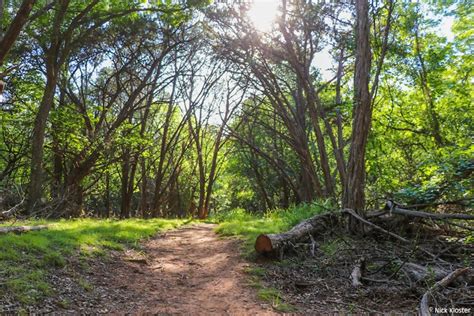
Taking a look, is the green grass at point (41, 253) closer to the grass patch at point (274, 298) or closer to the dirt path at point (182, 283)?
the dirt path at point (182, 283)

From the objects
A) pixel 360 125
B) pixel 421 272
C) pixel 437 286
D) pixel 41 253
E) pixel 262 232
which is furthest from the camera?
pixel 262 232

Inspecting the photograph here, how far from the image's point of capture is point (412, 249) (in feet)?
16.5

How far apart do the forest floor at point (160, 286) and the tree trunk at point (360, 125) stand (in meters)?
2.52

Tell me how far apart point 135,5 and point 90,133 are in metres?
4.68

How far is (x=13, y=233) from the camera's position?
552cm

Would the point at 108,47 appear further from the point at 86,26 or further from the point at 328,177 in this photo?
the point at 328,177

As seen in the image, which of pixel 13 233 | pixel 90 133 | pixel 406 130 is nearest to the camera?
pixel 13 233

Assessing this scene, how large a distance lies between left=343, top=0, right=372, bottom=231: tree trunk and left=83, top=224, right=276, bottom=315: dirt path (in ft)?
8.32

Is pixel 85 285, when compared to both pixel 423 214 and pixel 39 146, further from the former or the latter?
pixel 39 146

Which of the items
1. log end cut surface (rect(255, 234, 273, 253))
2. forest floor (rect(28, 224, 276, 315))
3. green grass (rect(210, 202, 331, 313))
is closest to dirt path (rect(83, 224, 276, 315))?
forest floor (rect(28, 224, 276, 315))

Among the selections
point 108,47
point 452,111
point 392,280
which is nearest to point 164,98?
point 108,47

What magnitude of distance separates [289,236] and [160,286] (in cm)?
240

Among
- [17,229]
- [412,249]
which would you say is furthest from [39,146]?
[412,249]

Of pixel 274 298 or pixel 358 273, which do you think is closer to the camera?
pixel 274 298
